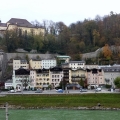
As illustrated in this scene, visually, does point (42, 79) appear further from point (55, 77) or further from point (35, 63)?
point (35, 63)

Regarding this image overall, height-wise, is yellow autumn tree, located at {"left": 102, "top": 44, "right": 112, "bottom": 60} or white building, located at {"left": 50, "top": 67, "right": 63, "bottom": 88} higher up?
yellow autumn tree, located at {"left": 102, "top": 44, "right": 112, "bottom": 60}

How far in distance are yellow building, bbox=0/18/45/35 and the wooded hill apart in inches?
105

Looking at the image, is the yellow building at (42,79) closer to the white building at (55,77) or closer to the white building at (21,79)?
the white building at (55,77)

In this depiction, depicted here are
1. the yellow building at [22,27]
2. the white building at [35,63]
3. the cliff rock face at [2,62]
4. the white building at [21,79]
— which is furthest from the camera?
the yellow building at [22,27]

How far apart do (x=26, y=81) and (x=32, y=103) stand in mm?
10586

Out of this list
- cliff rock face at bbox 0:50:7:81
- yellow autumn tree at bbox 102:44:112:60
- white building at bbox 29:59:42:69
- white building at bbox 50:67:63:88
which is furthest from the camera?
yellow autumn tree at bbox 102:44:112:60

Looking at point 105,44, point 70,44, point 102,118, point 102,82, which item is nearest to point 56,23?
point 70,44

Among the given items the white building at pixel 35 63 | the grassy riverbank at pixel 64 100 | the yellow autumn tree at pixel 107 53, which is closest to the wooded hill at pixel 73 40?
the yellow autumn tree at pixel 107 53

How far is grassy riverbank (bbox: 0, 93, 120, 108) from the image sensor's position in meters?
21.6

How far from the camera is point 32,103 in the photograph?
2227 cm

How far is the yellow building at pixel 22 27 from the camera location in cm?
4949

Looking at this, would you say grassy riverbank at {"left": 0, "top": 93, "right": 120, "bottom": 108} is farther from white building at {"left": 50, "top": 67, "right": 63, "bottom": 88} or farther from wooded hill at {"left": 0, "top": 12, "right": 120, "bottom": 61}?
wooded hill at {"left": 0, "top": 12, "right": 120, "bottom": 61}

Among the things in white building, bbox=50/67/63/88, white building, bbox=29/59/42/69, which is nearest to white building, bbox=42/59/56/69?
white building, bbox=29/59/42/69

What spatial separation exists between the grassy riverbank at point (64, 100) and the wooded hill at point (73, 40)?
1800 centimetres
